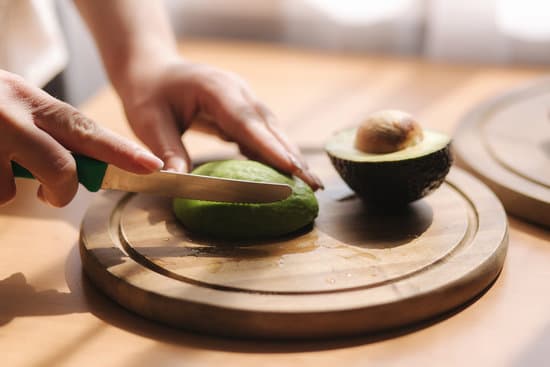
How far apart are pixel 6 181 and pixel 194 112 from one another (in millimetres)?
416

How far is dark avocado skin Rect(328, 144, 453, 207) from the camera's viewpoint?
109cm

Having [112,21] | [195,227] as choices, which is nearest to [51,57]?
[112,21]

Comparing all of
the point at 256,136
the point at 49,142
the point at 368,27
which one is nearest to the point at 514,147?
the point at 256,136

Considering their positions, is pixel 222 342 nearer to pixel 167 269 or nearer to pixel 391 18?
pixel 167 269

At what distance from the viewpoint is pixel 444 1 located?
6.15ft

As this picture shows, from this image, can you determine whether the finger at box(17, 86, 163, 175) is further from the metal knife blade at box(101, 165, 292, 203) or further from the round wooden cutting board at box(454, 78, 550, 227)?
the round wooden cutting board at box(454, 78, 550, 227)

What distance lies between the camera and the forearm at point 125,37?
1364 mm

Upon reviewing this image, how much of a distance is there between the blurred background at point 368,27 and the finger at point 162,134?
498 mm

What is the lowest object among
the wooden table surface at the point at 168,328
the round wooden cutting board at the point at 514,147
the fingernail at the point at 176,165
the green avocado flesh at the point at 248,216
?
the wooden table surface at the point at 168,328

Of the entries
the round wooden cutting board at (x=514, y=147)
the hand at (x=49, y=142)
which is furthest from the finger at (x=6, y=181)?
the round wooden cutting board at (x=514, y=147)

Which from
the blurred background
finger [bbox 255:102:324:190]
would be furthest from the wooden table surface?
the blurred background

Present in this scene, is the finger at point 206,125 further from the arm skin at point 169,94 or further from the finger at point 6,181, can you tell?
the finger at point 6,181

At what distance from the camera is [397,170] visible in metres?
1.09

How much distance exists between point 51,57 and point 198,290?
77cm
